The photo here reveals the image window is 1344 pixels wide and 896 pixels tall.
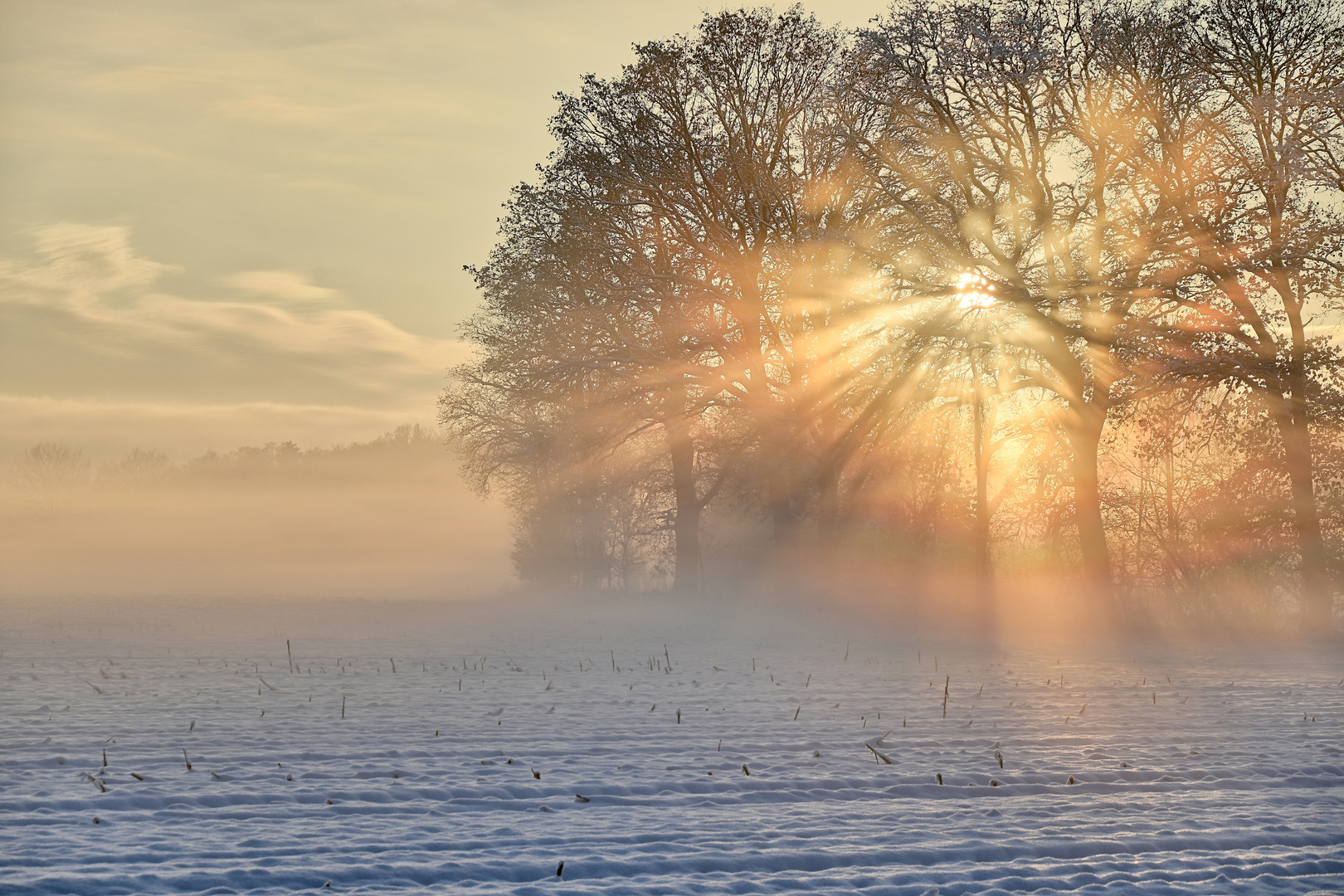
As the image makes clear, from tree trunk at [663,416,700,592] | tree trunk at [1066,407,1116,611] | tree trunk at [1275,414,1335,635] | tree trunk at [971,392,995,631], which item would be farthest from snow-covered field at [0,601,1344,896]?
tree trunk at [663,416,700,592]

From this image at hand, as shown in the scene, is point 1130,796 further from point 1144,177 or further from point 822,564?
point 822,564

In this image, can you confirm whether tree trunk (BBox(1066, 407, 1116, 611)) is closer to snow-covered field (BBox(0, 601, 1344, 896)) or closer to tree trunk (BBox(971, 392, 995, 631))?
tree trunk (BBox(971, 392, 995, 631))

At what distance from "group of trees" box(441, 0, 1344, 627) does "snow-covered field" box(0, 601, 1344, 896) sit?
21.5 feet

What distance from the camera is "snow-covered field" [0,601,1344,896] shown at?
4.72 meters

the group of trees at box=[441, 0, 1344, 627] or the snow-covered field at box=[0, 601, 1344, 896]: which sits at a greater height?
the group of trees at box=[441, 0, 1344, 627]

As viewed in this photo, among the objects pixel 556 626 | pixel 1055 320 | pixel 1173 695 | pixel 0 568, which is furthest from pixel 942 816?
pixel 0 568

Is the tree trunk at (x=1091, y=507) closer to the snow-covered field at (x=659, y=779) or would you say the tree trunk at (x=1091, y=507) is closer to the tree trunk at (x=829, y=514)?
the tree trunk at (x=829, y=514)

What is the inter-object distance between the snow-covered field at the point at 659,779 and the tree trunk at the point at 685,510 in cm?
1606

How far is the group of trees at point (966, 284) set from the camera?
771 inches

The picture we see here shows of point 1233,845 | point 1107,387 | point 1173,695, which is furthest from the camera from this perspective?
point 1107,387

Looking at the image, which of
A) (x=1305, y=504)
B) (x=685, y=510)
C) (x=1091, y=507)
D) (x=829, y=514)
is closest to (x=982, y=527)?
(x=1091, y=507)

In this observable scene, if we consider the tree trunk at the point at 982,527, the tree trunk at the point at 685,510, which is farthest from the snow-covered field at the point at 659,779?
the tree trunk at the point at 685,510

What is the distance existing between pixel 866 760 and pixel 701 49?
69.4 ft

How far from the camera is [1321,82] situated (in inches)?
768
